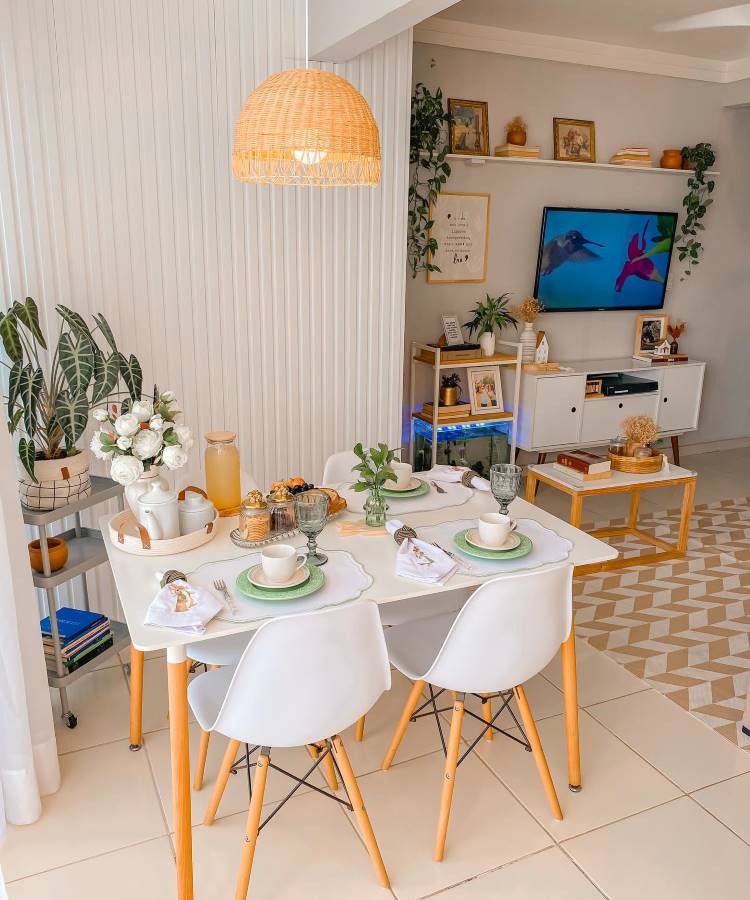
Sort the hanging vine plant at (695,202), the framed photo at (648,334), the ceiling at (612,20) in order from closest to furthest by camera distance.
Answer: the ceiling at (612,20), the hanging vine plant at (695,202), the framed photo at (648,334)

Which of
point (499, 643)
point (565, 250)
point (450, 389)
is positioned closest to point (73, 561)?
point (499, 643)

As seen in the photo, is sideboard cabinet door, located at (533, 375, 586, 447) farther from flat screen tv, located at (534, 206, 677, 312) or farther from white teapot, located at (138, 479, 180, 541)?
white teapot, located at (138, 479, 180, 541)

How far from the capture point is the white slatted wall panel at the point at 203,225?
8.84 feet

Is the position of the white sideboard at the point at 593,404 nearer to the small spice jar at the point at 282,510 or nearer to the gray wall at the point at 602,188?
the gray wall at the point at 602,188

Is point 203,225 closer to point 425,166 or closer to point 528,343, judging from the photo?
point 425,166

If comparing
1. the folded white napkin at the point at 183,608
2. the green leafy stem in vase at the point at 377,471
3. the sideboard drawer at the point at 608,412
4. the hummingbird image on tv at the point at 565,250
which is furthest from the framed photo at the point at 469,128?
the folded white napkin at the point at 183,608

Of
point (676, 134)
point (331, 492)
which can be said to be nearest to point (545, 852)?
point (331, 492)

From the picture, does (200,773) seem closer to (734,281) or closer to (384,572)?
(384,572)

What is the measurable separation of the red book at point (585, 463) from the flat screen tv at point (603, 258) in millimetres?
1450

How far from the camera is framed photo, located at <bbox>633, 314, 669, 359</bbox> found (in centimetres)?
524

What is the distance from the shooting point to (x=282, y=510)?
225cm

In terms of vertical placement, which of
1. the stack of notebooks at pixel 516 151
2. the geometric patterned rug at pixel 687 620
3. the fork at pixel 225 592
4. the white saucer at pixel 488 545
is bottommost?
the geometric patterned rug at pixel 687 620

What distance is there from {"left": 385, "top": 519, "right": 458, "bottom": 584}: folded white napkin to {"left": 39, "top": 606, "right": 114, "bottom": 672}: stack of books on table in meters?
1.23

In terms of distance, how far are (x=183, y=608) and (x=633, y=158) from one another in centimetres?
426
